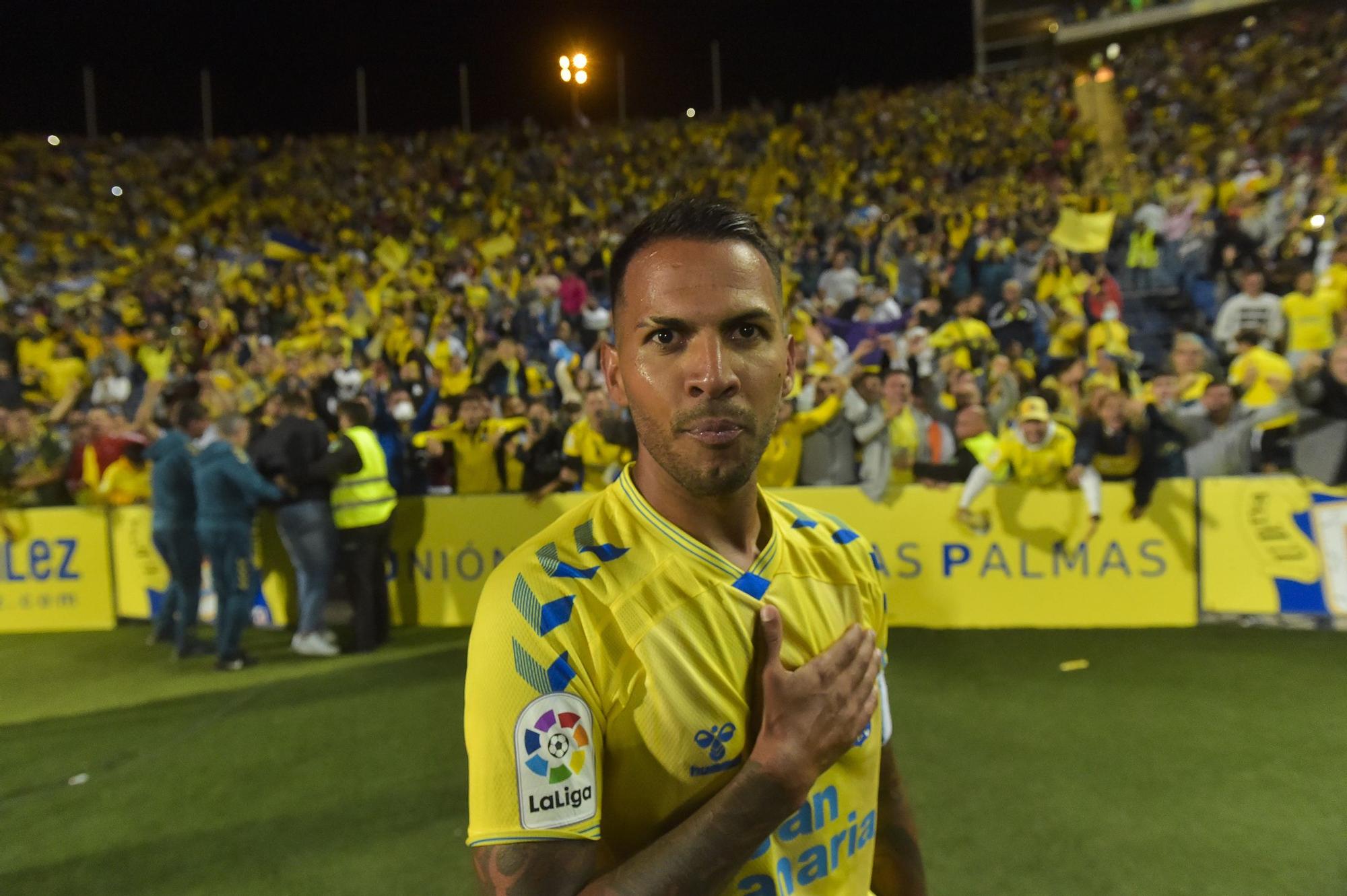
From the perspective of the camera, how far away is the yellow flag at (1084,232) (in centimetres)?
1277

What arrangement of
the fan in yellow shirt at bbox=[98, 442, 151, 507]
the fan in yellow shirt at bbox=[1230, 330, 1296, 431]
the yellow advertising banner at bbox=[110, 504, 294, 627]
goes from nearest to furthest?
the fan in yellow shirt at bbox=[1230, 330, 1296, 431], the yellow advertising banner at bbox=[110, 504, 294, 627], the fan in yellow shirt at bbox=[98, 442, 151, 507]

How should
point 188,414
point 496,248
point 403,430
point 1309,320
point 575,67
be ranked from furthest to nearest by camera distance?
1. point 496,248
2. point 575,67
3. point 403,430
4. point 1309,320
5. point 188,414

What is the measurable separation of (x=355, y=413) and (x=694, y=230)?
636cm

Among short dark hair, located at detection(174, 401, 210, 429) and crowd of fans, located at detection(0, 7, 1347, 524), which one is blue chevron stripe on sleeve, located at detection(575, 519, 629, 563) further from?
short dark hair, located at detection(174, 401, 210, 429)

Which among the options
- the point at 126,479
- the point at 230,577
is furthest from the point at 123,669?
the point at 126,479

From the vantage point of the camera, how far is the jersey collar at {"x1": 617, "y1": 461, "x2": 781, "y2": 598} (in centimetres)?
151

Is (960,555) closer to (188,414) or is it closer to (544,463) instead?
(544,463)

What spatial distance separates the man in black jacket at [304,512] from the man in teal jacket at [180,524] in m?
0.59

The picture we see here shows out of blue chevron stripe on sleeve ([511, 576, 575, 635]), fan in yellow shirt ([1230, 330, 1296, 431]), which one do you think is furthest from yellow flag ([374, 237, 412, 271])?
blue chevron stripe on sleeve ([511, 576, 575, 635])

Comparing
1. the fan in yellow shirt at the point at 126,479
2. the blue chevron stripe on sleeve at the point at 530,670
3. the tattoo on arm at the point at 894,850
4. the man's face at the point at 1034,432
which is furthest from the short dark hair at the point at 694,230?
the fan in yellow shirt at the point at 126,479

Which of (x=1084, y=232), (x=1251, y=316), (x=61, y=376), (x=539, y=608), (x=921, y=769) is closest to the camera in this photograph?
(x=539, y=608)

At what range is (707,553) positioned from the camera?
152cm

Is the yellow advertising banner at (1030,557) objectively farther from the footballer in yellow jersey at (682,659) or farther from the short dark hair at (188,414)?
the footballer in yellow jersey at (682,659)

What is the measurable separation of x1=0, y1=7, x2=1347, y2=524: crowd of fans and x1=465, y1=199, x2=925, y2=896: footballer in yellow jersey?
4028mm
